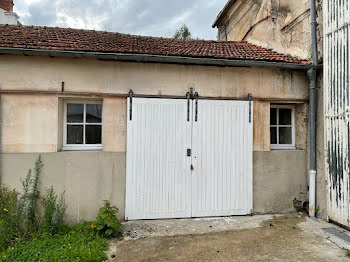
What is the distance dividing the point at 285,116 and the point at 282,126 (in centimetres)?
28

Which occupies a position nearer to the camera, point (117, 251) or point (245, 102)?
point (117, 251)

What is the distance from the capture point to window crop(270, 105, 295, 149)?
5.66 m

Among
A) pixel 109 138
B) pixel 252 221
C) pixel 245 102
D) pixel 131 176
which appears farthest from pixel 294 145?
pixel 109 138

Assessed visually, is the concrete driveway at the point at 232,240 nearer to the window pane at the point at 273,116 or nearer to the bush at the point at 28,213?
the bush at the point at 28,213

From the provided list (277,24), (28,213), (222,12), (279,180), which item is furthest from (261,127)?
(222,12)

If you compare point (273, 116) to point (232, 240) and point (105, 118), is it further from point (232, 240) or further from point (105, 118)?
point (105, 118)

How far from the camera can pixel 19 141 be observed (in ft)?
14.6

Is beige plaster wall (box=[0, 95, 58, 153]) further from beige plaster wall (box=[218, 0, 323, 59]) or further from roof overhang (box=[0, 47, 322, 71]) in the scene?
beige plaster wall (box=[218, 0, 323, 59])

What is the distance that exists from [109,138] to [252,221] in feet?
11.4

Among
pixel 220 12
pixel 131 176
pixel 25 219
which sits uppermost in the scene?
pixel 220 12

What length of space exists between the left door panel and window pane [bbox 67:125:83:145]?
3.43ft

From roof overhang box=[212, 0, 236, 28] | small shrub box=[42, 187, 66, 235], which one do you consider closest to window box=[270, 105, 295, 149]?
small shrub box=[42, 187, 66, 235]

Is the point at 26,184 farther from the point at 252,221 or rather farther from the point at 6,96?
the point at 252,221

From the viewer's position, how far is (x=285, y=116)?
5.73 meters
